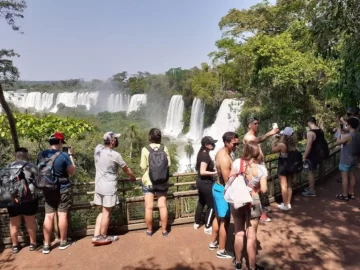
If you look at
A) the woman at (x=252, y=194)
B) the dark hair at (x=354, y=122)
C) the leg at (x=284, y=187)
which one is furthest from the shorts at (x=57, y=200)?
the dark hair at (x=354, y=122)

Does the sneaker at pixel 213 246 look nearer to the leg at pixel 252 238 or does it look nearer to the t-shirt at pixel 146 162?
the leg at pixel 252 238

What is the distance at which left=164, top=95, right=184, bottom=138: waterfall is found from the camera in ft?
127

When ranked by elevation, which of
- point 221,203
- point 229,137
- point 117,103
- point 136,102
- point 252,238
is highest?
point 117,103

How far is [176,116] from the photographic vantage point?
3925 centimetres

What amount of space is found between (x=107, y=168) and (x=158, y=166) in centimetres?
60

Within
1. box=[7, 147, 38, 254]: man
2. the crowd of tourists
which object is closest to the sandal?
the crowd of tourists

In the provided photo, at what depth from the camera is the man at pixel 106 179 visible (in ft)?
12.0

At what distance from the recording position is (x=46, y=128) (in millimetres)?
6621

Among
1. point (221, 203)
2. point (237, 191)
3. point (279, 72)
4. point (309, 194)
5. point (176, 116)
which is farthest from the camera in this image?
point (176, 116)

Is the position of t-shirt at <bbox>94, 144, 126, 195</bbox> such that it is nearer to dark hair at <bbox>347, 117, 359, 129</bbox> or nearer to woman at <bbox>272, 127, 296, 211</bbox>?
woman at <bbox>272, 127, 296, 211</bbox>

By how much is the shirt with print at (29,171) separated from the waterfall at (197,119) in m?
27.6

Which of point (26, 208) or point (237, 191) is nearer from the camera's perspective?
point (237, 191)

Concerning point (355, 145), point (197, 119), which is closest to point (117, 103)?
point (197, 119)

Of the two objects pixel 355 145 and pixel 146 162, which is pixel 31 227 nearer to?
pixel 146 162
